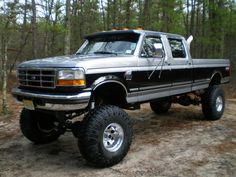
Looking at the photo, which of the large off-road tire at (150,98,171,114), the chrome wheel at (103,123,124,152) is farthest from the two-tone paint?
the large off-road tire at (150,98,171,114)

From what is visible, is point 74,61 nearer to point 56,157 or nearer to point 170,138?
point 56,157

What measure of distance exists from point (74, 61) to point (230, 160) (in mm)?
3066

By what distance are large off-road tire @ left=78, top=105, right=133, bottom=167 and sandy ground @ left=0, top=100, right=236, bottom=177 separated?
0.60 feet

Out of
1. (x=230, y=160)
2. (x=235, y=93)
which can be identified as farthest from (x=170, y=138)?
(x=235, y=93)

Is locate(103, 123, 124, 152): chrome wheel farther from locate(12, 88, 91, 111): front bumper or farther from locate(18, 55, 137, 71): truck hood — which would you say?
locate(18, 55, 137, 71): truck hood

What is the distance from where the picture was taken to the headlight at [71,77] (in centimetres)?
494

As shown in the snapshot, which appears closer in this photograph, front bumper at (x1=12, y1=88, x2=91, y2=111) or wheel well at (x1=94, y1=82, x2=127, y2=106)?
front bumper at (x1=12, y1=88, x2=91, y2=111)

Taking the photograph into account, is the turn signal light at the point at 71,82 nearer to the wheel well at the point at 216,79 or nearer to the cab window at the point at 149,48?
the cab window at the point at 149,48

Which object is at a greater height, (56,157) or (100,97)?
(100,97)

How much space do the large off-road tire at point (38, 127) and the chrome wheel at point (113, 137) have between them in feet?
4.26

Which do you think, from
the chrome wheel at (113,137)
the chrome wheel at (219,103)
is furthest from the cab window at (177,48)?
the chrome wheel at (113,137)

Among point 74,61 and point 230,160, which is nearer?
point 74,61

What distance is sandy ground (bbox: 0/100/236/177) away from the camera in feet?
16.6

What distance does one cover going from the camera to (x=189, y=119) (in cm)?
896
